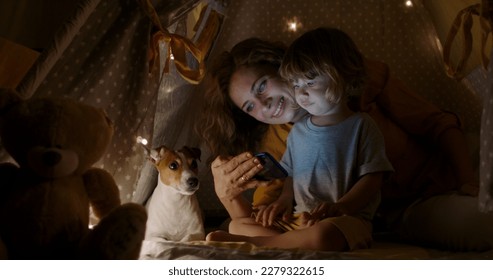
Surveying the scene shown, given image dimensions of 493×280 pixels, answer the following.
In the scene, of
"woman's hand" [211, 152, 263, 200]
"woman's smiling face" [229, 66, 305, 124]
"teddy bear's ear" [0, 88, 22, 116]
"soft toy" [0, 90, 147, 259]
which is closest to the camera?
"soft toy" [0, 90, 147, 259]

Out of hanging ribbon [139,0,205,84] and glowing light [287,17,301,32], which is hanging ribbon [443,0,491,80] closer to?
glowing light [287,17,301,32]

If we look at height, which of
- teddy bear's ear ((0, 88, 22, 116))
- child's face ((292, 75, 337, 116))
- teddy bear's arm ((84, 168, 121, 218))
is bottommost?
teddy bear's arm ((84, 168, 121, 218))

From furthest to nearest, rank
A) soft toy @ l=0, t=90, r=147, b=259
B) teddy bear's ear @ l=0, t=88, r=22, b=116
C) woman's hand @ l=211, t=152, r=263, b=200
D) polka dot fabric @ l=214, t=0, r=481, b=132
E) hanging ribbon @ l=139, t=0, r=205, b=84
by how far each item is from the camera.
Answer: polka dot fabric @ l=214, t=0, r=481, b=132
woman's hand @ l=211, t=152, r=263, b=200
hanging ribbon @ l=139, t=0, r=205, b=84
teddy bear's ear @ l=0, t=88, r=22, b=116
soft toy @ l=0, t=90, r=147, b=259

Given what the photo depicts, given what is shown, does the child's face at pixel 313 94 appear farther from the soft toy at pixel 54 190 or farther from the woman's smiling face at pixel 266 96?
the soft toy at pixel 54 190

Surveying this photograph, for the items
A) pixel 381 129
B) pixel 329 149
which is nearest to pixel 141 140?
pixel 329 149

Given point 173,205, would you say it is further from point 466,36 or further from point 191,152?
point 466,36

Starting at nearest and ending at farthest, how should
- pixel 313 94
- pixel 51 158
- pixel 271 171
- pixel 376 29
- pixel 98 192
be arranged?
pixel 51 158 → pixel 98 192 → pixel 313 94 → pixel 271 171 → pixel 376 29

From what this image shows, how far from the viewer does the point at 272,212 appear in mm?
1415

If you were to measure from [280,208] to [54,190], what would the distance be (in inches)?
25.1

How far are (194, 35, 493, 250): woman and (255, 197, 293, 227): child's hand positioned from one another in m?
0.07

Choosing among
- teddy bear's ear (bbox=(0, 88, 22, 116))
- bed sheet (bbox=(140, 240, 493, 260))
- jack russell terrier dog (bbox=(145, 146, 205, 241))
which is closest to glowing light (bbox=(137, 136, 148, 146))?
jack russell terrier dog (bbox=(145, 146, 205, 241))

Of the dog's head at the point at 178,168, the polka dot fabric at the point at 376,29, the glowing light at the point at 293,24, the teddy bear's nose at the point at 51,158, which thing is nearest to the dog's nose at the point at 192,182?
the dog's head at the point at 178,168

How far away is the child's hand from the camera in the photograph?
1.41m
